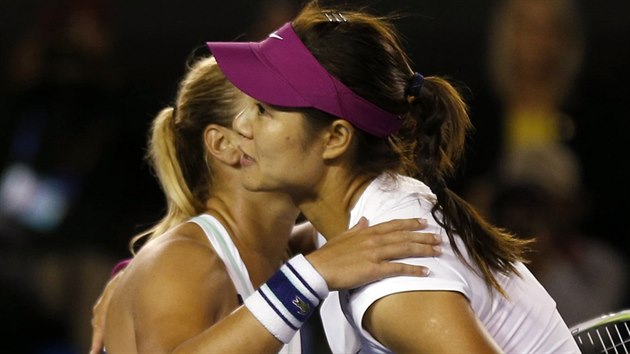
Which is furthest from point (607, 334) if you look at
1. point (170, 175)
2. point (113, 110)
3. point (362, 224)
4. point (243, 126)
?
point (113, 110)

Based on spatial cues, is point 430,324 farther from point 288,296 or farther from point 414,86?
point 414,86

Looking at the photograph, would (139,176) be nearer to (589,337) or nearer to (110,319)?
(110,319)

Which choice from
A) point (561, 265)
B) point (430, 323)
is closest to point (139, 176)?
point (561, 265)

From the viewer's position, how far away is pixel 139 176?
4.95 m

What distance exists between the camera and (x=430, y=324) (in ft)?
Answer: 6.27

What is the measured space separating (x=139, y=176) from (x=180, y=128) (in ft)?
7.52

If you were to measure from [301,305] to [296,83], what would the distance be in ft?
1.23

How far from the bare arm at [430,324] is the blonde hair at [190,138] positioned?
761mm

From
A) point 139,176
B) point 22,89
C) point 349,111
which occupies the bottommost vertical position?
point 139,176

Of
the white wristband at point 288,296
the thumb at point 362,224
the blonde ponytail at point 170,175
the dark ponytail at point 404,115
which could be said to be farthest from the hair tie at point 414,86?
the blonde ponytail at point 170,175

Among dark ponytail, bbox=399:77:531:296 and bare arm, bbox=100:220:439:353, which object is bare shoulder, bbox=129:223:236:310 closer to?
bare arm, bbox=100:220:439:353

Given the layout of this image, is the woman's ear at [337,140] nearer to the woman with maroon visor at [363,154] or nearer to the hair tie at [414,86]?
the woman with maroon visor at [363,154]

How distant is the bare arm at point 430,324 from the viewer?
191 centimetres

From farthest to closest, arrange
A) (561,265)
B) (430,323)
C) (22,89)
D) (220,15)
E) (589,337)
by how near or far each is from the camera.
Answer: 1. (220,15)
2. (22,89)
3. (561,265)
4. (589,337)
5. (430,323)
